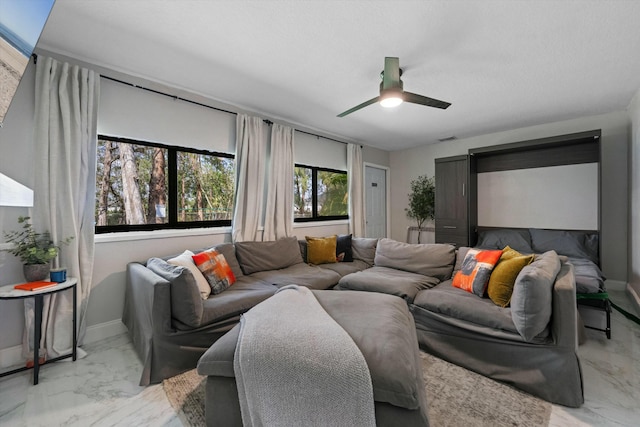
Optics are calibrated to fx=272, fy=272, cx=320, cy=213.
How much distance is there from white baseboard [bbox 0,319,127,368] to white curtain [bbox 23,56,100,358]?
9cm

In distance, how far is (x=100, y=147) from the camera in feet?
8.61

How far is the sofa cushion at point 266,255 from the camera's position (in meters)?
3.12

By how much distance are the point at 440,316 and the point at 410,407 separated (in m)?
1.30

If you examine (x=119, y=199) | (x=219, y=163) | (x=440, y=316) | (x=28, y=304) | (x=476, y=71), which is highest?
(x=476, y=71)

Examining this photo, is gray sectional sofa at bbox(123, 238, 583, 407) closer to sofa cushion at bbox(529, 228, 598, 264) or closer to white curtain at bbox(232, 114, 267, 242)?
white curtain at bbox(232, 114, 267, 242)

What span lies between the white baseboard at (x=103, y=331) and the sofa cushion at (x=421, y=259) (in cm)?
277

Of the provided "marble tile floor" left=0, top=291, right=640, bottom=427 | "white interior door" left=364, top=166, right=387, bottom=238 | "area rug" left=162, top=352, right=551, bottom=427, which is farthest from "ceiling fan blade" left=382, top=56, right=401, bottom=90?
"white interior door" left=364, top=166, right=387, bottom=238

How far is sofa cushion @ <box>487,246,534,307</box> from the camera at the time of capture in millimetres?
2050

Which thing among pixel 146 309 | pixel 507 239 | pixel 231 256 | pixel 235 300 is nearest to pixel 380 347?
pixel 235 300

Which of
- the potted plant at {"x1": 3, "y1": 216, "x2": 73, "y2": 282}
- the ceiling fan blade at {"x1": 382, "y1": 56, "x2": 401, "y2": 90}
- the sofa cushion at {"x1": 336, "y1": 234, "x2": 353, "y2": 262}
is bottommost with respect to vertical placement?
the sofa cushion at {"x1": 336, "y1": 234, "x2": 353, "y2": 262}

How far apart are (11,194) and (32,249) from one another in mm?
1738

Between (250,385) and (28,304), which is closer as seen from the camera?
(250,385)

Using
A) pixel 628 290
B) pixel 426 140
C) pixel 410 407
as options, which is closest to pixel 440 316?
pixel 410 407

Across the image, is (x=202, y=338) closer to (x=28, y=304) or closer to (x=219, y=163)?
(x=28, y=304)
